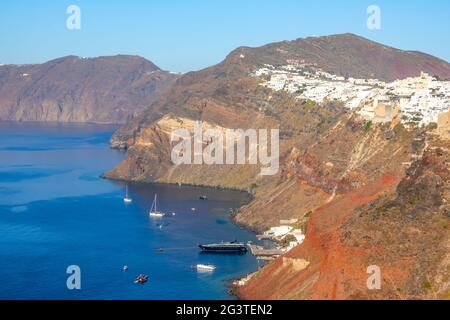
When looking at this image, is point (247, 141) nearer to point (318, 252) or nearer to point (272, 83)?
point (272, 83)

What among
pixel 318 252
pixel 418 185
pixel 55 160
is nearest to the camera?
pixel 418 185

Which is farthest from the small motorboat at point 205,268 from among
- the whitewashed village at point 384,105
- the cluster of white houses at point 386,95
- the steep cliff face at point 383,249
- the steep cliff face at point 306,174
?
the cluster of white houses at point 386,95

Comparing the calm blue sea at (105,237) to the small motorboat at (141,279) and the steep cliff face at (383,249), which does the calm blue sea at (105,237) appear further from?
the steep cliff face at (383,249)

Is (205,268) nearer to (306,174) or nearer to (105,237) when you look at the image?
(105,237)

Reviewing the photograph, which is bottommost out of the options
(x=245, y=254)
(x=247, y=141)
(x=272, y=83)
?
(x=245, y=254)

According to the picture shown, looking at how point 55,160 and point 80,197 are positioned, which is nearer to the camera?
point 80,197

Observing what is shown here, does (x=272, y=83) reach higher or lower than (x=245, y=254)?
higher

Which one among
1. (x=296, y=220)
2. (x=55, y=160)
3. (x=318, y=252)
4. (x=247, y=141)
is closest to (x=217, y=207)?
(x=296, y=220)

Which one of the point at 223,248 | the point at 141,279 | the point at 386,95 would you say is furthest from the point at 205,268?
the point at 386,95
